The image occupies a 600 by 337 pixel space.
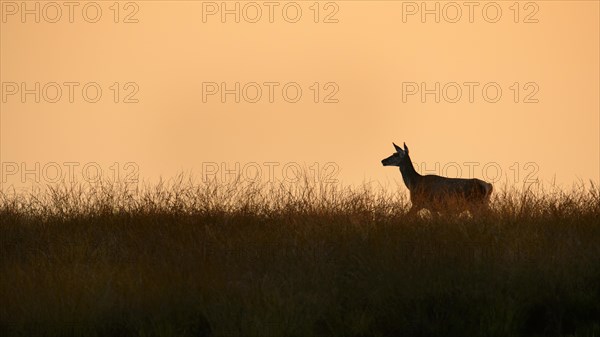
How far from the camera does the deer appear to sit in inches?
562

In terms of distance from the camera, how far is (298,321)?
7.76 m

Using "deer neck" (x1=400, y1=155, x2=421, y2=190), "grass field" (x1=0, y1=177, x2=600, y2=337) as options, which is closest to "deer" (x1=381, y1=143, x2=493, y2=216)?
"deer neck" (x1=400, y1=155, x2=421, y2=190)

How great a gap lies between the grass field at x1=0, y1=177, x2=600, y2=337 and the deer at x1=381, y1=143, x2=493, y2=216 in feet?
5.50

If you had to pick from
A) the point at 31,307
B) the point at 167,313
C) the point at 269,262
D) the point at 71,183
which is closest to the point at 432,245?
the point at 269,262

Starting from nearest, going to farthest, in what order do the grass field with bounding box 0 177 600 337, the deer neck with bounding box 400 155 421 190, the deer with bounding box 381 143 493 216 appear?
the grass field with bounding box 0 177 600 337 < the deer with bounding box 381 143 493 216 < the deer neck with bounding box 400 155 421 190

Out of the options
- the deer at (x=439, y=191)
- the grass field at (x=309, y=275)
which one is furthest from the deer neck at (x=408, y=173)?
the grass field at (x=309, y=275)

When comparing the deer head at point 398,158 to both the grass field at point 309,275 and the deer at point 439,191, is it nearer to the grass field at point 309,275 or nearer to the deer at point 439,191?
the deer at point 439,191

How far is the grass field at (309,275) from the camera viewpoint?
26.0ft

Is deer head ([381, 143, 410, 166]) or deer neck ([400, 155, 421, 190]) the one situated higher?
deer head ([381, 143, 410, 166])

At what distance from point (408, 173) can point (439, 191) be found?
1443 mm

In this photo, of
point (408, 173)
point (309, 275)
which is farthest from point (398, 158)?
point (309, 275)

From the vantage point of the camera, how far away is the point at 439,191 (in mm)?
15578

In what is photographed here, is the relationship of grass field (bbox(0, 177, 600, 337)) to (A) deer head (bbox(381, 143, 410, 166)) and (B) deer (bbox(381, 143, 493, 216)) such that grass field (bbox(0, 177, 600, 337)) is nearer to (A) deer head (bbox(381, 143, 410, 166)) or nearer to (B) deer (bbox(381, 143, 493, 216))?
(B) deer (bbox(381, 143, 493, 216))

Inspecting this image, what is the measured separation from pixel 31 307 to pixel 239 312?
6.53 feet
